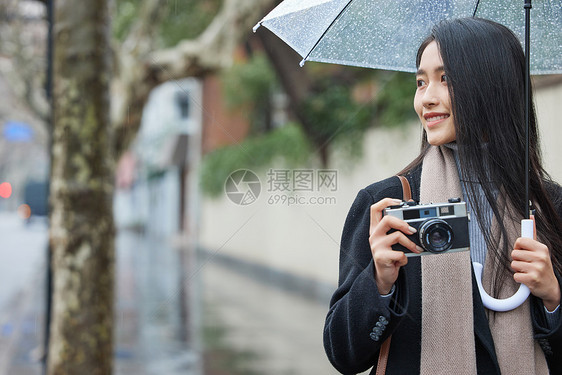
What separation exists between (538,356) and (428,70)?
2.18 feet

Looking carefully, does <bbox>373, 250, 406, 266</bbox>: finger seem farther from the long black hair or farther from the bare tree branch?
the bare tree branch

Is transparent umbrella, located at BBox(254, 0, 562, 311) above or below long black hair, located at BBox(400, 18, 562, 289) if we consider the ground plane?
above

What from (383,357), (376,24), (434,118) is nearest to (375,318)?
(383,357)

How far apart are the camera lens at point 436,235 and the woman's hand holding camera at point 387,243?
0.02 meters

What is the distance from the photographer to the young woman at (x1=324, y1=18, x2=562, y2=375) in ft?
4.58

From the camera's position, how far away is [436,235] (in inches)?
52.5

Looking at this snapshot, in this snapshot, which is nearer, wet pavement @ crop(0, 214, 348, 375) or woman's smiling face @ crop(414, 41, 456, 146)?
woman's smiling face @ crop(414, 41, 456, 146)

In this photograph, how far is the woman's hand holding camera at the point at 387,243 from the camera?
4.40 feet

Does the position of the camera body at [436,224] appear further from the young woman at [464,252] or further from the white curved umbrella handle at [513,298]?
the white curved umbrella handle at [513,298]

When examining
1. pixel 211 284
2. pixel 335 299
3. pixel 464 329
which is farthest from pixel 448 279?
pixel 211 284

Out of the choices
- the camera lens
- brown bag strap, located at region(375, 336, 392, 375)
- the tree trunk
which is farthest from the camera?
the tree trunk

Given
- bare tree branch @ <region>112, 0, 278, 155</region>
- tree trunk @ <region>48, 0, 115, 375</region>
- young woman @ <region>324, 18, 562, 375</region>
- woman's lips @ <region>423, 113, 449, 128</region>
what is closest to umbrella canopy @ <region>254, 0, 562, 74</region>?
young woman @ <region>324, 18, 562, 375</region>

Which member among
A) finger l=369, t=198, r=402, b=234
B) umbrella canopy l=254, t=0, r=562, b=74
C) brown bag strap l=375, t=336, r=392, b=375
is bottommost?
brown bag strap l=375, t=336, r=392, b=375

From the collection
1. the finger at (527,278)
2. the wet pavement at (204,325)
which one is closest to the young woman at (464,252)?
the finger at (527,278)
